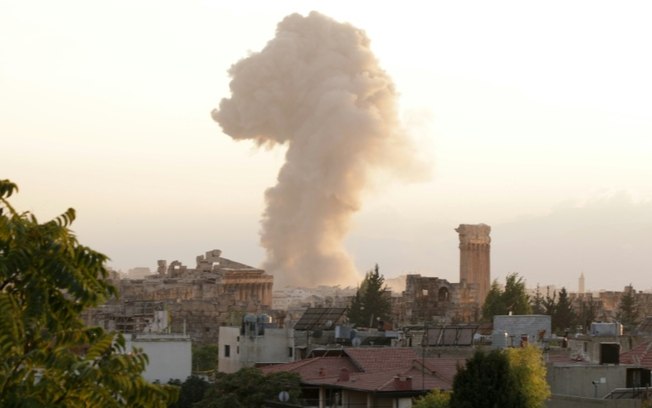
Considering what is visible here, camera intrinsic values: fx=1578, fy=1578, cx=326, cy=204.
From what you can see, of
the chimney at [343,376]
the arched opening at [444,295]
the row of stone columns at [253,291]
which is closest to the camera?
the chimney at [343,376]

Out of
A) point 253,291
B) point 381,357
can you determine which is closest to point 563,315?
point 253,291

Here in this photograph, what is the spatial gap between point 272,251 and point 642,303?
3238 centimetres

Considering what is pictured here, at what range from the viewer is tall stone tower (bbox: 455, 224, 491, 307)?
107 m

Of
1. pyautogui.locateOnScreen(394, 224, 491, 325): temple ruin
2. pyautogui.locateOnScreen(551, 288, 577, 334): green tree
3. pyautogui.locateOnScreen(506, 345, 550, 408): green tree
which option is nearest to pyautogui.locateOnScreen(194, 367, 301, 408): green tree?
pyautogui.locateOnScreen(506, 345, 550, 408): green tree

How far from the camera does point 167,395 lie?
13547mm

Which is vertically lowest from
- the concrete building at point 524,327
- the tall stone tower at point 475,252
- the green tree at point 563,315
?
the concrete building at point 524,327

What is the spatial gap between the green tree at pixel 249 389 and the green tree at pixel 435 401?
18.6 ft

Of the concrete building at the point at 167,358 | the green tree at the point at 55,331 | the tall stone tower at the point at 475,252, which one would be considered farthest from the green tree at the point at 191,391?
the tall stone tower at the point at 475,252

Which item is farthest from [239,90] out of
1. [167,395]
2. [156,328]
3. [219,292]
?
[167,395]

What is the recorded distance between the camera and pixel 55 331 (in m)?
13.6

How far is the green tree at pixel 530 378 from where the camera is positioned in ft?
104

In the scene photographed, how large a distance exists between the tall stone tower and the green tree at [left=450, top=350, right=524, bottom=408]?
243 ft

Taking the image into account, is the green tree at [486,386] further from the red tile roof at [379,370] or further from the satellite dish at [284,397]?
the satellite dish at [284,397]

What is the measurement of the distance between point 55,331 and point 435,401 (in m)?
19.8
